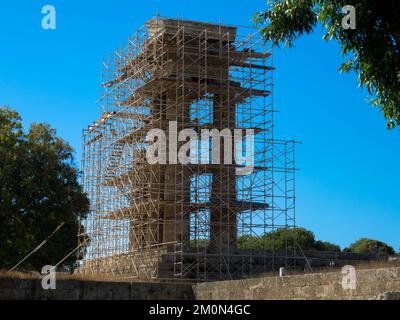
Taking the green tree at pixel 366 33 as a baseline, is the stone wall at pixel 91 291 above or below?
below

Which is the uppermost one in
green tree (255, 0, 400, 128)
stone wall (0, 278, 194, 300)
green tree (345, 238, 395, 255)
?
green tree (255, 0, 400, 128)

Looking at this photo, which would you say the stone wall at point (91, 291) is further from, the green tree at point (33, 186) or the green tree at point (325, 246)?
the green tree at point (325, 246)

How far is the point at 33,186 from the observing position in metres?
25.5

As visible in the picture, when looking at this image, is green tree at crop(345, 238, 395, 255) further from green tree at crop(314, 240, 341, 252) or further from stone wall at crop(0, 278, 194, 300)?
stone wall at crop(0, 278, 194, 300)

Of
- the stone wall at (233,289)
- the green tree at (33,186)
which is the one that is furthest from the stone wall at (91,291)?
the green tree at (33,186)

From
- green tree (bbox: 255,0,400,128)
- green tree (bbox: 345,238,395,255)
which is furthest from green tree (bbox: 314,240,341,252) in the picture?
green tree (bbox: 255,0,400,128)

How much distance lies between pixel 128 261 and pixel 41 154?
8.62m

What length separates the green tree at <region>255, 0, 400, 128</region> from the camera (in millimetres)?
11883

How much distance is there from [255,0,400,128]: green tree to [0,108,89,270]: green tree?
15.1m

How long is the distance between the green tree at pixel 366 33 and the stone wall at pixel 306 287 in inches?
118

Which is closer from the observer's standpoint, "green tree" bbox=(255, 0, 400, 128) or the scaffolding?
"green tree" bbox=(255, 0, 400, 128)

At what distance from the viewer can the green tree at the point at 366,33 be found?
11883 millimetres

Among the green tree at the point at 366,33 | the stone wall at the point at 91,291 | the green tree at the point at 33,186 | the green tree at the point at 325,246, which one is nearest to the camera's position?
the green tree at the point at 366,33

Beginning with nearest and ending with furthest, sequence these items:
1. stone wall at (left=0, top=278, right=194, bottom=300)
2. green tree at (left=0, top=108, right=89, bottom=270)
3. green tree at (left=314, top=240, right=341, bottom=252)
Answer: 1. stone wall at (left=0, top=278, right=194, bottom=300)
2. green tree at (left=0, top=108, right=89, bottom=270)
3. green tree at (left=314, top=240, right=341, bottom=252)
